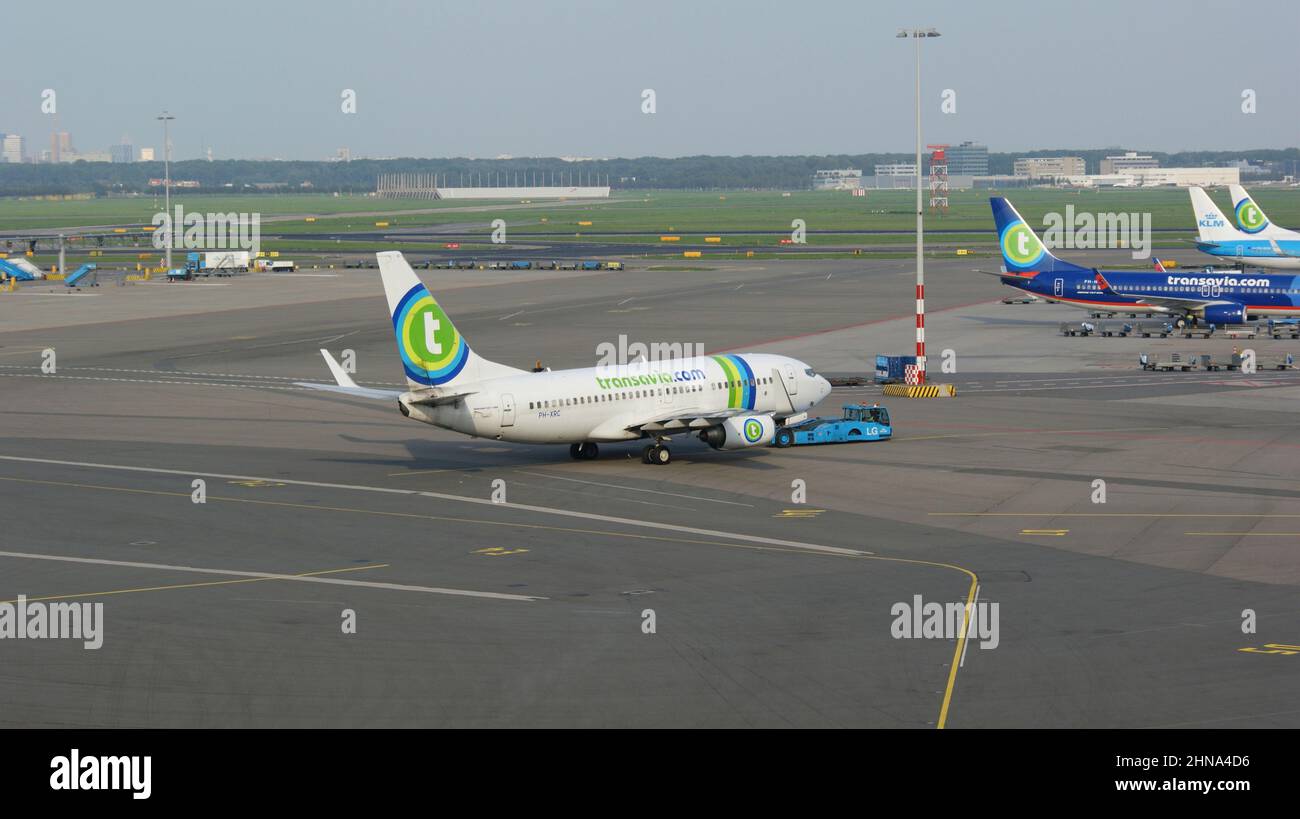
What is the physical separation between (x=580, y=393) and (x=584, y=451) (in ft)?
12.0

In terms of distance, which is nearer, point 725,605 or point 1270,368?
point 725,605

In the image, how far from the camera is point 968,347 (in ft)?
324

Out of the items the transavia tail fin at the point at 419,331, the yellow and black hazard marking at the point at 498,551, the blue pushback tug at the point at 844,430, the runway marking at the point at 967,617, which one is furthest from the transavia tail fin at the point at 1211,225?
the yellow and black hazard marking at the point at 498,551

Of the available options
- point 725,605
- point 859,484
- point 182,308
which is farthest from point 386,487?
point 182,308

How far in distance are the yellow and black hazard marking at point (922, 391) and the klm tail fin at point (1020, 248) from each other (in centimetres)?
3375

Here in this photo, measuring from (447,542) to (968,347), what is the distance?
60606 mm

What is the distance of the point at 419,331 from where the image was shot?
53594 mm

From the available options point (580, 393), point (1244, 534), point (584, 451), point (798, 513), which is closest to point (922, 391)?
point (584, 451)

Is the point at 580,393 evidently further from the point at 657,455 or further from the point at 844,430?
the point at 844,430

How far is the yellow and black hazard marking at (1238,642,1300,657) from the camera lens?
107ft

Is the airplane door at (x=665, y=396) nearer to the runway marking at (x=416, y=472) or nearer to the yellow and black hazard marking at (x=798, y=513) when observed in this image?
the runway marking at (x=416, y=472)

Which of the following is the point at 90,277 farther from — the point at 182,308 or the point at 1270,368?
the point at 1270,368

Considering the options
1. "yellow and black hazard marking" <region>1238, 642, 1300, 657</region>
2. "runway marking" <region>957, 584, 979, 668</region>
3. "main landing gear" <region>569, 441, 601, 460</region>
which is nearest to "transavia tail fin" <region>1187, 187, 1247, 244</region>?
"main landing gear" <region>569, 441, 601, 460</region>

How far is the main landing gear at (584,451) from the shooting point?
59219mm
